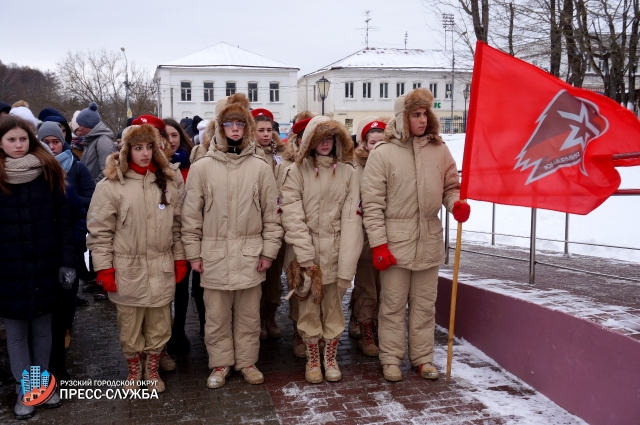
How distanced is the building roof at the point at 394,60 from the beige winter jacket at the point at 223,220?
50.6 meters

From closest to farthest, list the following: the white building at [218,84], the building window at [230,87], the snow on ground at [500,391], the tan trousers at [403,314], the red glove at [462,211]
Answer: the snow on ground at [500,391]
the red glove at [462,211]
the tan trousers at [403,314]
the white building at [218,84]
the building window at [230,87]

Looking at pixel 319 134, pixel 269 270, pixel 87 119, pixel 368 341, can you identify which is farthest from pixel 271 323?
pixel 87 119

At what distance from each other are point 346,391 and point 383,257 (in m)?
1.05

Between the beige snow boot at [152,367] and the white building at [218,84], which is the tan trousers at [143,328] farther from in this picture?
the white building at [218,84]

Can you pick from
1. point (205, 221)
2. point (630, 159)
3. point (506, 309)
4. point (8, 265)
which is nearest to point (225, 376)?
point (205, 221)

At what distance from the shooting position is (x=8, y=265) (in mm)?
3832

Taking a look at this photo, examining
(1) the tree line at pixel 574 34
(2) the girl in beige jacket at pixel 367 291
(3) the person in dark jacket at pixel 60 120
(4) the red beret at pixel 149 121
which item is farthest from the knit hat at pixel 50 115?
(1) the tree line at pixel 574 34

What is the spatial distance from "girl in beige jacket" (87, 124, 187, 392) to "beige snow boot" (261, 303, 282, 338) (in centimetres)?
145

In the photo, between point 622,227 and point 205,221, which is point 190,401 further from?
point 622,227

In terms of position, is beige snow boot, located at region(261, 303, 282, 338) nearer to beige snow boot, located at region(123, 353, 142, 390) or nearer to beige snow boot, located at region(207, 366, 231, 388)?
beige snow boot, located at region(207, 366, 231, 388)

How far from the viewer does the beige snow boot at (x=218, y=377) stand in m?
4.37

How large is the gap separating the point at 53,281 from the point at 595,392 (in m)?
3.68

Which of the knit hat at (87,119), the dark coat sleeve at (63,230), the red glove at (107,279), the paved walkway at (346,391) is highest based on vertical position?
the knit hat at (87,119)

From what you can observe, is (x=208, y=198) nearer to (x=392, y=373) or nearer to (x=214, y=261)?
(x=214, y=261)
